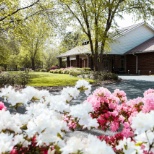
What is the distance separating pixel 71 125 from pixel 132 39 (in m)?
35.9

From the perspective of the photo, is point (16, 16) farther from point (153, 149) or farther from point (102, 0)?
point (153, 149)

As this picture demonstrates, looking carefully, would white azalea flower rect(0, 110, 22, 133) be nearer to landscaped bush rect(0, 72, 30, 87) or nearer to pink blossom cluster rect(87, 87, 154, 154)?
pink blossom cluster rect(87, 87, 154, 154)

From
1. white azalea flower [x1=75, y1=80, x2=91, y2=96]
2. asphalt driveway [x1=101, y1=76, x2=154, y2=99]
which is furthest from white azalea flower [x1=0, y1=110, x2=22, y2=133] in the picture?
asphalt driveway [x1=101, y1=76, x2=154, y2=99]

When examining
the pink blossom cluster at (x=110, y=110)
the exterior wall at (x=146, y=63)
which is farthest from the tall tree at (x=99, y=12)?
the pink blossom cluster at (x=110, y=110)

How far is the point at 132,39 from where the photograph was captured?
3766 cm

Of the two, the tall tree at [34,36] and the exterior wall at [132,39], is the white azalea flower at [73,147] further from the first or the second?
the exterior wall at [132,39]

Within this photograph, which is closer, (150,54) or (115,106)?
(115,106)

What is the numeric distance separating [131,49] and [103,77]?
1550cm

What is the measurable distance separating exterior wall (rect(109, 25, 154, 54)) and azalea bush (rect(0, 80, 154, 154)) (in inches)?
1280

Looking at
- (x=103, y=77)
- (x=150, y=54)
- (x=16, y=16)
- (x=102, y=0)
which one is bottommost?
(x=103, y=77)

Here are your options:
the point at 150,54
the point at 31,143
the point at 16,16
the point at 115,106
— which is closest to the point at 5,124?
the point at 31,143

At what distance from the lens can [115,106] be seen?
12.3ft

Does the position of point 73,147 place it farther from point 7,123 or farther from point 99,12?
point 99,12

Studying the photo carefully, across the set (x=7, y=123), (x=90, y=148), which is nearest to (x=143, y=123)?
(x=90, y=148)
